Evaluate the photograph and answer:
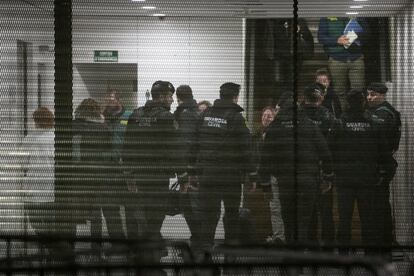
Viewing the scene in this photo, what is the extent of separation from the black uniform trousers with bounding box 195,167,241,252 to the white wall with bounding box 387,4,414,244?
180 cm

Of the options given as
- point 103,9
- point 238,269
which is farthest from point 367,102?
point 238,269

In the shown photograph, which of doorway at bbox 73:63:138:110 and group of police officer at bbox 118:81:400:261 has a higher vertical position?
doorway at bbox 73:63:138:110

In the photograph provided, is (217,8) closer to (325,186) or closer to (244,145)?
(244,145)

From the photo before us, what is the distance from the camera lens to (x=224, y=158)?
38.1ft

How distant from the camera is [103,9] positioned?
38.3 ft

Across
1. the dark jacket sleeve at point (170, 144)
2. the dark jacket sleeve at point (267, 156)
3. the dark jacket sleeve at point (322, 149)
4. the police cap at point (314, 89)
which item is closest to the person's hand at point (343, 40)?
the police cap at point (314, 89)

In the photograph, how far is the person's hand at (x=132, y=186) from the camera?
1165 cm

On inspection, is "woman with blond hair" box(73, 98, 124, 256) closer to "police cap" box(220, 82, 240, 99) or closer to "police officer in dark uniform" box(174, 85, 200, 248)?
"police officer in dark uniform" box(174, 85, 200, 248)

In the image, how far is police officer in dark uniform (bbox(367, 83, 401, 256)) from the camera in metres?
11.7

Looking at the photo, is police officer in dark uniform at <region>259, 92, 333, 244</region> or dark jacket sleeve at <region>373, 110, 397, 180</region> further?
dark jacket sleeve at <region>373, 110, 397, 180</region>

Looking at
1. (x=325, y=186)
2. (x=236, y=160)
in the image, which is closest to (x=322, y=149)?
Answer: (x=325, y=186)

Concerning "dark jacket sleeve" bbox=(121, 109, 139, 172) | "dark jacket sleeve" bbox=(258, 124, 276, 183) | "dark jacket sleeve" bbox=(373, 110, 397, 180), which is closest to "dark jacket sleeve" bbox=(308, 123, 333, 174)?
"dark jacket sleeve" bbox=(258, 124, 276, 183)

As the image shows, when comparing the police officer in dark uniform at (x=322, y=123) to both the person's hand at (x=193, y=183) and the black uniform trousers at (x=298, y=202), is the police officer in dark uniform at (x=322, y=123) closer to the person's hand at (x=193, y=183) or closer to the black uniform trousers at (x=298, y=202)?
the black uniform trousers at (x=298, y=202)

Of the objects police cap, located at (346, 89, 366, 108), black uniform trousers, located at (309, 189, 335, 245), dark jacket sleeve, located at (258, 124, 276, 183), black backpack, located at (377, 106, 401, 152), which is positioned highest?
police cap, located at (346, 89, 366, 108)
